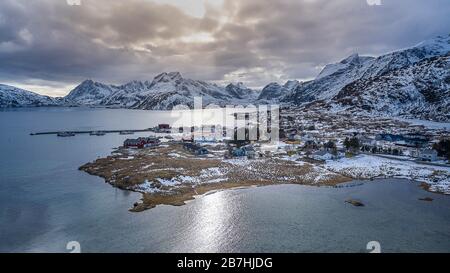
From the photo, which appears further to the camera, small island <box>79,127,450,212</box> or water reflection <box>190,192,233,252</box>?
small island <box>79,127,450,212</box>

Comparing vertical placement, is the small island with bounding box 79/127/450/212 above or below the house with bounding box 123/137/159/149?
below

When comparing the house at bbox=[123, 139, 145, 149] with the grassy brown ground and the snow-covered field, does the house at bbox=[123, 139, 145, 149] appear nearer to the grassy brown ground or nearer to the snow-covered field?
the grassy brown ground

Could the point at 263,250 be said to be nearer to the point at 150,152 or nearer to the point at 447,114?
the point at 150,152

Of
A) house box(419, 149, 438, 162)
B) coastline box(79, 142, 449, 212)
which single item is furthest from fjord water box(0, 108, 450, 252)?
house box(419, 149, 438, 162)

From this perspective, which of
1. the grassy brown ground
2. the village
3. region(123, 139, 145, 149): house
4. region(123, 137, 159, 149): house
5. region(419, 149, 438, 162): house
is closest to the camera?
the grassy brown ground
